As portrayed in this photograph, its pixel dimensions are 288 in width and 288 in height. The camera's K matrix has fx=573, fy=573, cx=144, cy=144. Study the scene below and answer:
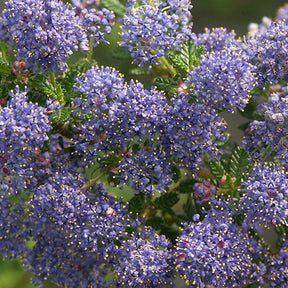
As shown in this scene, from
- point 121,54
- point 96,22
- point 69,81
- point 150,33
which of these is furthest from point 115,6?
point 69,81

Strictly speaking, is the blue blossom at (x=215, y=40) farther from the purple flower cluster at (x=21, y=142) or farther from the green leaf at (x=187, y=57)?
the purple flower cluster at (x=21, y=142)

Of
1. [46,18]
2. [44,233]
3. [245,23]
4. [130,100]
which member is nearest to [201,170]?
[130,100]

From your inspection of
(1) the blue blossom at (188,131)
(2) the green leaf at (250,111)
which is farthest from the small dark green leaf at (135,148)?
(2) the green leaf at (250,111)

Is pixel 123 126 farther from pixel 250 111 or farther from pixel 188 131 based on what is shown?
pixel 250 111

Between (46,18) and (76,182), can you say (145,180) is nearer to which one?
(76,182)

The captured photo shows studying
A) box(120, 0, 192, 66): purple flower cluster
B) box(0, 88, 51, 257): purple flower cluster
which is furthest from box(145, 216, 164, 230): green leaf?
box(120, 0, 192, 66): purple flower cluster
